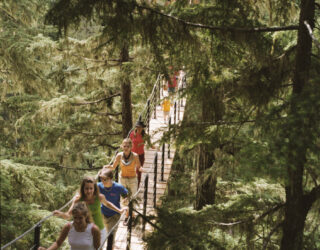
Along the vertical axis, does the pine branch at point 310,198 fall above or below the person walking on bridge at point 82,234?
above

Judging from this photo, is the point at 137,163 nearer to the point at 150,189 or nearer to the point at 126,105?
the point at 150,189

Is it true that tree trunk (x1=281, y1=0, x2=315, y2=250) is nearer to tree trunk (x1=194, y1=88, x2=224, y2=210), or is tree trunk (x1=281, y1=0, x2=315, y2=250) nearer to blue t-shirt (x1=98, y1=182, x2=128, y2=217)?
tree trunk (x1=194, y1=88, x2=224, y2=210)

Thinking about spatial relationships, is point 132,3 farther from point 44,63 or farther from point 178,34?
point 44,63

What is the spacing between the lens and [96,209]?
4445mm

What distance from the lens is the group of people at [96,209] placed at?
3879 mm

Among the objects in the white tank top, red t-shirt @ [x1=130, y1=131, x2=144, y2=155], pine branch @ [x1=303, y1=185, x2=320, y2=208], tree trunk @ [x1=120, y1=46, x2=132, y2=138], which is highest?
tree trunk @ [x1=120, y1=46, x2=132, y2=138]

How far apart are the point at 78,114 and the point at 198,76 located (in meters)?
7.30

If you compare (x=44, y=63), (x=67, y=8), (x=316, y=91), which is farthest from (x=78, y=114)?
(x=316, y=91)

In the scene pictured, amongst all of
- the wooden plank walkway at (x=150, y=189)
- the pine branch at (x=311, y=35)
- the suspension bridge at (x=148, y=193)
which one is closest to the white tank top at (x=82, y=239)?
the suspension bridge at (x=148, y=193)

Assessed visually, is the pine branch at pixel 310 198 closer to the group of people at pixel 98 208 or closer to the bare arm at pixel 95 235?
the group of people at pixel 98 208

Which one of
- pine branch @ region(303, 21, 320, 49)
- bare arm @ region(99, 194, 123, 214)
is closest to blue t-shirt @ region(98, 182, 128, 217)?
bare arm @ region(99, 194, 123, 214)

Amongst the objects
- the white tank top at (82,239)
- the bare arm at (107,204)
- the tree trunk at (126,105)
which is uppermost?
the tree trunk at (126,105)

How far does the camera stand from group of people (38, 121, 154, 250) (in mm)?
3879

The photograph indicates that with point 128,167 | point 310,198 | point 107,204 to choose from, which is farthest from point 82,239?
point 310,198
